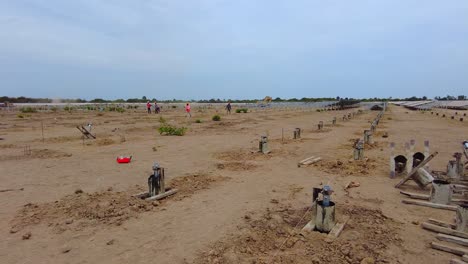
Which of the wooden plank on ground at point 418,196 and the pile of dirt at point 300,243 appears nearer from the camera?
the pile of dirt at point 300,243

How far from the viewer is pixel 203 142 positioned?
15.3 metres

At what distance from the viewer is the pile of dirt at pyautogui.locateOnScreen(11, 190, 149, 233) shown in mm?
5437

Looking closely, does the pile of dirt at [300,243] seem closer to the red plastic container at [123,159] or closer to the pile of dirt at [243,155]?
the pile of dirt at [243,155]

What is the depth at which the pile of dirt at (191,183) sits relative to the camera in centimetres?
713

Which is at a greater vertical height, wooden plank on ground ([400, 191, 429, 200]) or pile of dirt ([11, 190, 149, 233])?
wooden plank on ground ([400, 191, 429, 200])

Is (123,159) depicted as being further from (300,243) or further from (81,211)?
(300,243)

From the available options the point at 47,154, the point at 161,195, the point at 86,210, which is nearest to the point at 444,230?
the point at 161,195

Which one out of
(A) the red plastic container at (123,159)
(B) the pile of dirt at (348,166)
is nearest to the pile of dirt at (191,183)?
(A) the red plastic container at (123,159)

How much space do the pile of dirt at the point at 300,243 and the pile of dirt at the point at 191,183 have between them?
2.02 m

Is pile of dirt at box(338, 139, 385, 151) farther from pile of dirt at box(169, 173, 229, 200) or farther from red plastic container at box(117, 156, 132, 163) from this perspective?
red plastic container at box(117, 156, 132, 163)

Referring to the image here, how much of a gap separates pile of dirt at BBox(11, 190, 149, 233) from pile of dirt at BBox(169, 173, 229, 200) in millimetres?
1047

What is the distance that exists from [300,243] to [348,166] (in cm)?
541

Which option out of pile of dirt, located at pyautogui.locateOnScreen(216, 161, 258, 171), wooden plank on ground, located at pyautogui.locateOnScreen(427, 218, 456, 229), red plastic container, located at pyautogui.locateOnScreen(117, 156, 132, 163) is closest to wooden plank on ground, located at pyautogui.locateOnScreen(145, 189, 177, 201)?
pile of dirt, located at pyautogui.locateOnScreen(216, 161, 258, 171)

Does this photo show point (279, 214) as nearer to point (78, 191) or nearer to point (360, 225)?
point (360, 225)
